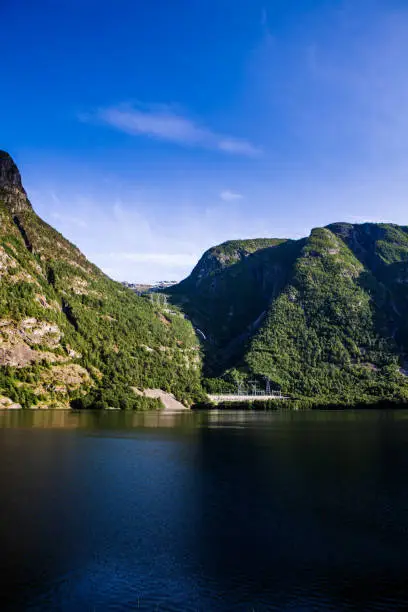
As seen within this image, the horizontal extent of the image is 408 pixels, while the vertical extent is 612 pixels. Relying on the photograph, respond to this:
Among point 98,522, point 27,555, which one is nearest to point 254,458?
point 98,522

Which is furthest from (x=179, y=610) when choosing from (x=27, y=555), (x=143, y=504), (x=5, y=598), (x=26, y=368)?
(x=26, y=368)

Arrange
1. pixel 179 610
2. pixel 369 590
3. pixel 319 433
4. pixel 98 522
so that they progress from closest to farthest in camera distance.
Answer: pixel 179 610 < pixel 369 590 < pixel 98 522 < pixel 319 433

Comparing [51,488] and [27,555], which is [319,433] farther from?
[27,555]

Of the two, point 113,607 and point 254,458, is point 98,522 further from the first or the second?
point 254,458

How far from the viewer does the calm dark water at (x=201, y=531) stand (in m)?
25.3

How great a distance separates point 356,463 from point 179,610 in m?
46.9

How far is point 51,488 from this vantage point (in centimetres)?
4772

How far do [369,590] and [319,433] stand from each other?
266 ft

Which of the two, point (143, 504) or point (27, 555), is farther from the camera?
point (143, 504)

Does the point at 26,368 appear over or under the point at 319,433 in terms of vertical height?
over

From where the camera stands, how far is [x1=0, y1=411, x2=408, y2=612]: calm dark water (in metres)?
25.3

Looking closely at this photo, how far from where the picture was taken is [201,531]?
35.8 metres

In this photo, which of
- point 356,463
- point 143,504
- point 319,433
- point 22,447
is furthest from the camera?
point 319,433

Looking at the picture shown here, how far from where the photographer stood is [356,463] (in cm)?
6444
